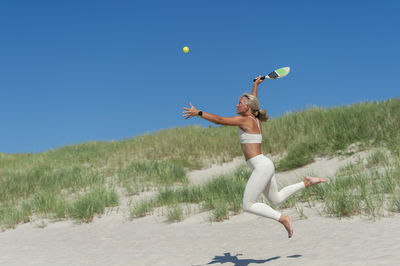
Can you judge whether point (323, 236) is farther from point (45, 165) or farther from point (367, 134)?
point (45, 165)

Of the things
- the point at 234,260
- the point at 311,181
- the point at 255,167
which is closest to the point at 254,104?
the point at 255,167

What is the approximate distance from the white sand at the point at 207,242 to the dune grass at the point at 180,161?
0.81m

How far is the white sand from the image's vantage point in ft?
18.4

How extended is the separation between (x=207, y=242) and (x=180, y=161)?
8.03 meters

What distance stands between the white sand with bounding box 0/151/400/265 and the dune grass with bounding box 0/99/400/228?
0.81 m

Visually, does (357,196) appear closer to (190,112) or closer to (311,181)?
(311,181)

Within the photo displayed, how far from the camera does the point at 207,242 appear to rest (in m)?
7.18

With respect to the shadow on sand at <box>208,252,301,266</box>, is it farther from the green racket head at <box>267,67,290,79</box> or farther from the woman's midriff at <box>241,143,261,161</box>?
the green racket head at <box>267,67,290,79</box>

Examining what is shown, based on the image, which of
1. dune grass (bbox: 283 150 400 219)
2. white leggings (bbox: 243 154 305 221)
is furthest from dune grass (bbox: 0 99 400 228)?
white leggings (bbox: 243 154 305 221)

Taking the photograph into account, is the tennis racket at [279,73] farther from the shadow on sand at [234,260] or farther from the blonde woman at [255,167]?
the shadow on sand at [234,260]

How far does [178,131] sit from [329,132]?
8997 mm

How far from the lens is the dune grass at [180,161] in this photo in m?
10.7

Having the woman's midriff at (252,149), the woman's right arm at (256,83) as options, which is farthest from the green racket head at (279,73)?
the woman's midriff at (252,149)

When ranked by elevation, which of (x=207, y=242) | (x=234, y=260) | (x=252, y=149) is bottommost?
(x=234, y=260)
